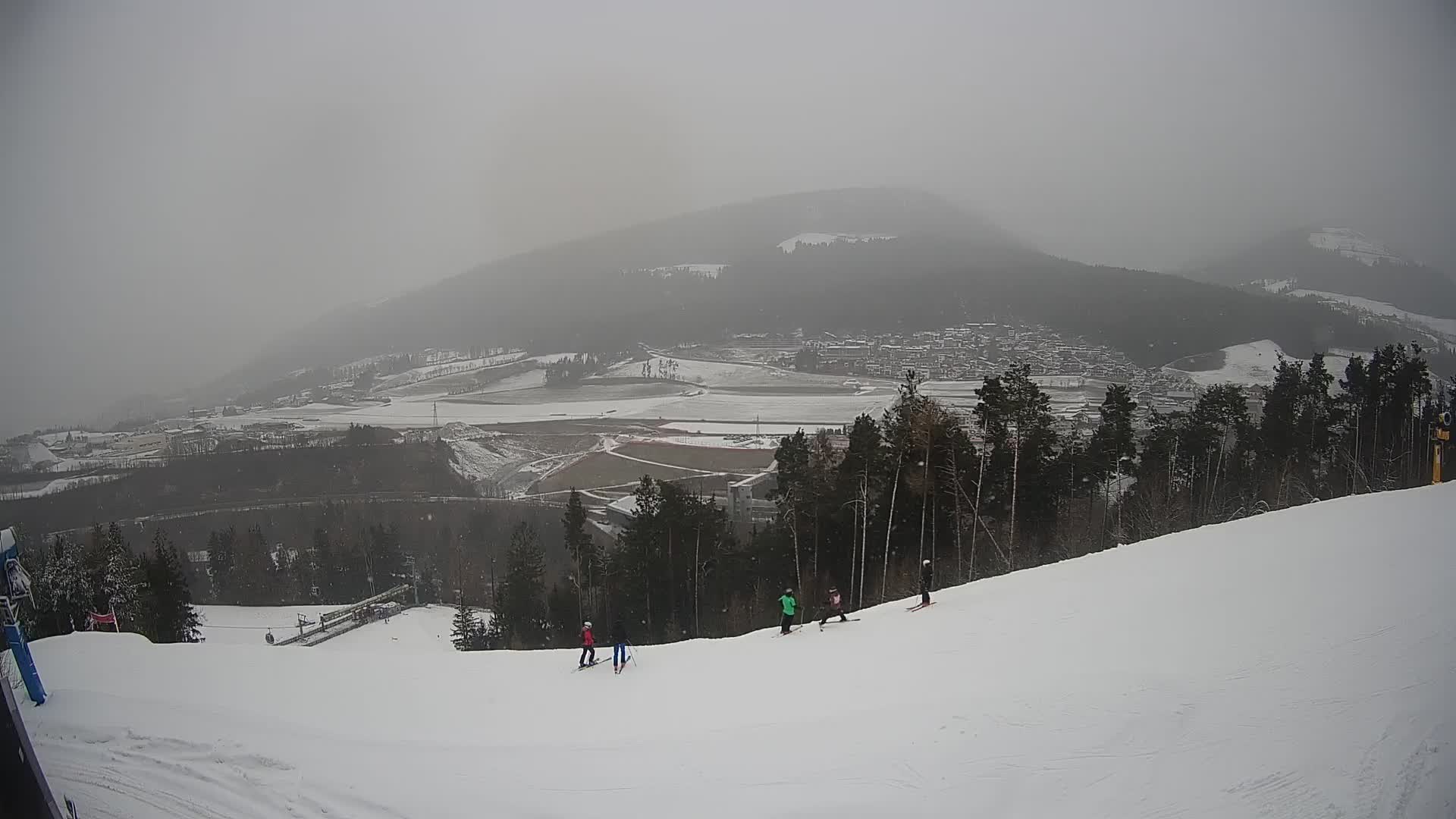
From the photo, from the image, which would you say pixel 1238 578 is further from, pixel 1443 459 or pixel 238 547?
pixel 238 547

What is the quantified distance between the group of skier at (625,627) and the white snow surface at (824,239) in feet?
273

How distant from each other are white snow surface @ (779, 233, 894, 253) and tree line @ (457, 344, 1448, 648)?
233ft

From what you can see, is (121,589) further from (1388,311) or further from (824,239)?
(824,239)

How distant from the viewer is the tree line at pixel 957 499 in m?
18.7

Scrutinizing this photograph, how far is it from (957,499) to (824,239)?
80.7 meters

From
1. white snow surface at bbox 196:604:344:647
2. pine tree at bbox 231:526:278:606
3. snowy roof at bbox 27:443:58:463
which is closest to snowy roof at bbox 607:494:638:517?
white snow surface at bbox 196:604:344:647

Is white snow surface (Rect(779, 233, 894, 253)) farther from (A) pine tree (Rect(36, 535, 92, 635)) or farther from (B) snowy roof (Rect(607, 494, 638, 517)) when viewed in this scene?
(A) pine tree (Rect(36, 535, 92, 635))

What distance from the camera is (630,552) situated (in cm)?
2034

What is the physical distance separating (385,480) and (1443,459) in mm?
51829

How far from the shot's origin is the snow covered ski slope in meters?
4.59

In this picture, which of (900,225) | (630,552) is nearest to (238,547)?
(630,552)

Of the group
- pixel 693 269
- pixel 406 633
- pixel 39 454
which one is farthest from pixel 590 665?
pixel 693 269

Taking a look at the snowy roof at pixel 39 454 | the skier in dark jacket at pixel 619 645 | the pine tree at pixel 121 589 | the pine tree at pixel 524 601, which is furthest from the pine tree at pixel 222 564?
the skier in dark jacket at pixel 619 645

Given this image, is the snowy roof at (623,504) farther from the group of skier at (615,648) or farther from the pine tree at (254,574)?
the group of skier at (615,648)
